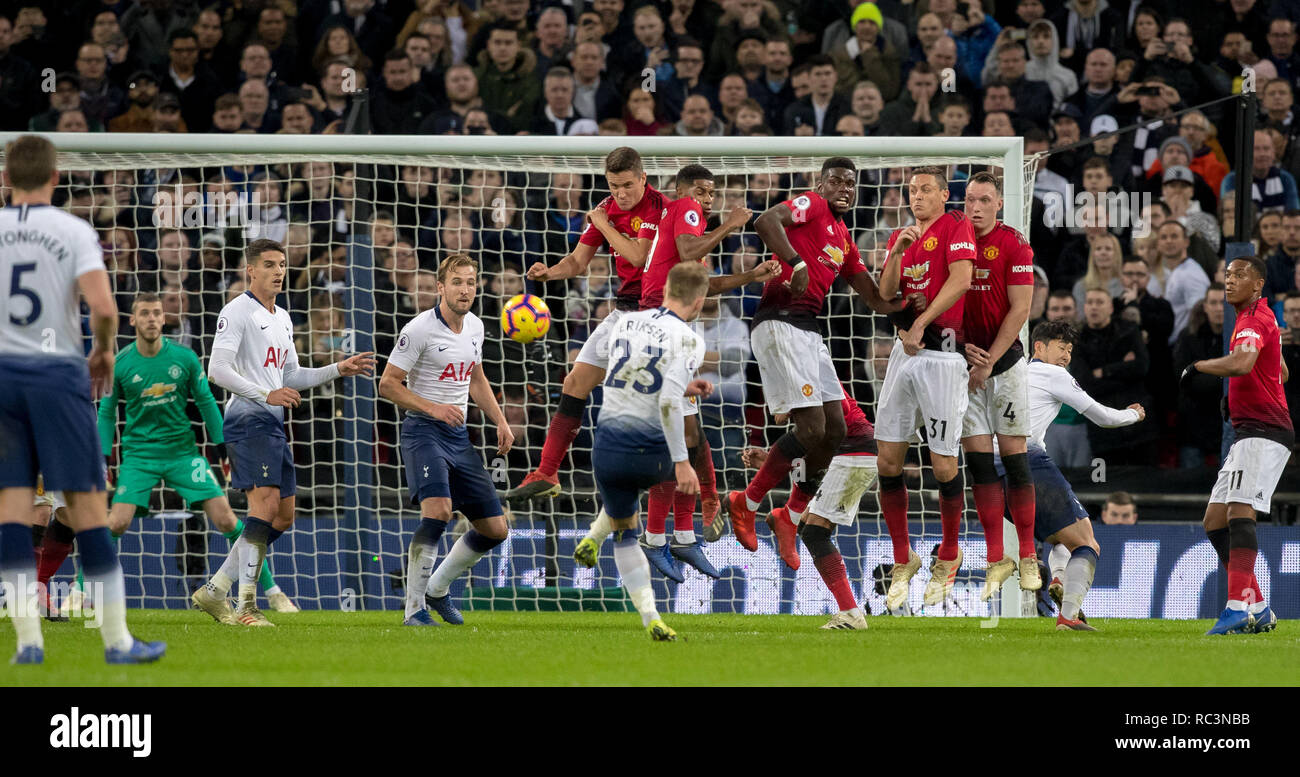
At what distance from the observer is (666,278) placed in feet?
29.1

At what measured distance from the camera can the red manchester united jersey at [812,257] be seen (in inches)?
374

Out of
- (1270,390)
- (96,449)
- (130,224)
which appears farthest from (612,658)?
(130,224)

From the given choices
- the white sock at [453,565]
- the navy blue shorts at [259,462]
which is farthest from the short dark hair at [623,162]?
the navy blue shorts at [259,462]

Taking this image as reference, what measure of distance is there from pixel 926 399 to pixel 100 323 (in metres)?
5.04

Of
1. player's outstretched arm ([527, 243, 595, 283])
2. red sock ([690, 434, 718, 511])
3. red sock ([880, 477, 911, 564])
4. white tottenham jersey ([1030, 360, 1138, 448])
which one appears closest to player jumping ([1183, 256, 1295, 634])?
white tottenham jersey ([1030, 360, 1138, 448])

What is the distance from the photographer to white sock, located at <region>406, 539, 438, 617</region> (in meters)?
9.46

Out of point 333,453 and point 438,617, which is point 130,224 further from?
point 438,617

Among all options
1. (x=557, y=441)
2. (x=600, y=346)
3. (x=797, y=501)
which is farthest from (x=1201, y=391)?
(x=557, y=441)

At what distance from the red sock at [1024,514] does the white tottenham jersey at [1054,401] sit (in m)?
0.68

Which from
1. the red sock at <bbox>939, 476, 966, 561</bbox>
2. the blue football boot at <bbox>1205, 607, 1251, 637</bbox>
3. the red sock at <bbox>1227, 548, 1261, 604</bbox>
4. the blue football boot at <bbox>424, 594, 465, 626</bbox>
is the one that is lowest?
the blue football boot at <bbox>1205, 607, 1251, 637</bbox>

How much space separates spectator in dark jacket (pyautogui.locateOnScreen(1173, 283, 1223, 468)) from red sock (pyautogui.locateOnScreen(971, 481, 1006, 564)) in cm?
380

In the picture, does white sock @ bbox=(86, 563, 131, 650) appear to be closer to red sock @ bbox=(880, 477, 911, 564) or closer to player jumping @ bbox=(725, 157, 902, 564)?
player jumping @ bbox=(725, 157, 902, 564)

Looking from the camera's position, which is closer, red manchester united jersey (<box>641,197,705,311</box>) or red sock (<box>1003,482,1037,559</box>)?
red manchester united jersey (<box>641,197,705,311</box>)

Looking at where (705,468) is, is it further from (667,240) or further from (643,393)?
(643,393)
